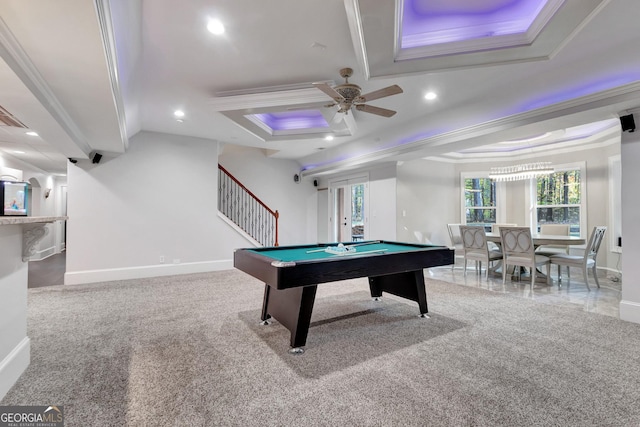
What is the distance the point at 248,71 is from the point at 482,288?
4556mm

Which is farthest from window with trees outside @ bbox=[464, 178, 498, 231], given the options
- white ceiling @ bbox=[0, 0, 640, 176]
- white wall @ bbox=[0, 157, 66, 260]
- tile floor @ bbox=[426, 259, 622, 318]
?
white wall @ bbox=[0, 157, 66, 260]

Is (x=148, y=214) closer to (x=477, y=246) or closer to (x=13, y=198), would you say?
(x=13, y=198)

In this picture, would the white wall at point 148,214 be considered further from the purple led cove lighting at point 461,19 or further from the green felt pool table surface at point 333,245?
the purple led cove lighting at point 461,19

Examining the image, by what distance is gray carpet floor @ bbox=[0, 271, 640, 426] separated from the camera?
1.69m

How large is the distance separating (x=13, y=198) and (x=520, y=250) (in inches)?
239

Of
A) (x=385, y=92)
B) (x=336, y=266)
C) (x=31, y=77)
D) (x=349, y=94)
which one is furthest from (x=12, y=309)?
(x=385, y=92)

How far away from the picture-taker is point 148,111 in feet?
14.6

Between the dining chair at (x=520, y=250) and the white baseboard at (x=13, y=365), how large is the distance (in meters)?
5.89

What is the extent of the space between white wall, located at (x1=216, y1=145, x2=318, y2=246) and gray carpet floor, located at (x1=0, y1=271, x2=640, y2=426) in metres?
4.41

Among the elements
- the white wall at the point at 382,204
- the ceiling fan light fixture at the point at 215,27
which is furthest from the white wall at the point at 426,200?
the ceiling fan light fixture at the point at 215,27

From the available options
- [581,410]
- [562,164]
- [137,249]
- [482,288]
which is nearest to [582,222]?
[562,164]

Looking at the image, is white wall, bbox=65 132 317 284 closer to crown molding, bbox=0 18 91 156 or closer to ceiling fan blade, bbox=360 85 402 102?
crown molding, bbox=0 18 91 156

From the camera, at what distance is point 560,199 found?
6539 millimetres

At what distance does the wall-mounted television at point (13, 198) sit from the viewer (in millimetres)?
1915
